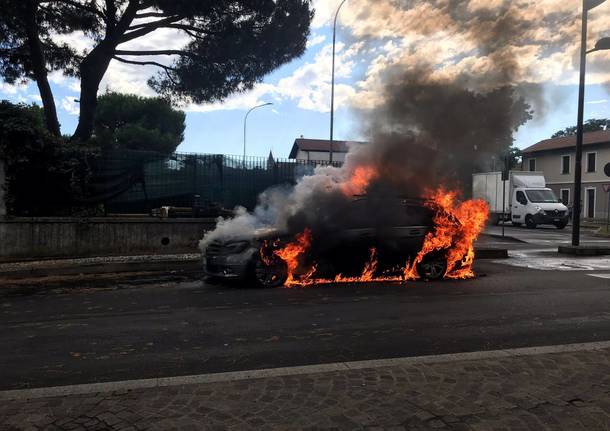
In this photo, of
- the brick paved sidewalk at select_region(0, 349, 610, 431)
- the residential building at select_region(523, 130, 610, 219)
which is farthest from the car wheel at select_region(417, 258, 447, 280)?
the residential building at select_region(523, 130, 610, 219)

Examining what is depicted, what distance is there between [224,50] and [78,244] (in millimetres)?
7871

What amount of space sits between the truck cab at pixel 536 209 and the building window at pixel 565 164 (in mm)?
16077

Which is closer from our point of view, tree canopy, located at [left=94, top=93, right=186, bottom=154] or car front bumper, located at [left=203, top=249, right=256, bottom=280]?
car front bumper, located at [left=203, top=249, right=256, bottom=280]

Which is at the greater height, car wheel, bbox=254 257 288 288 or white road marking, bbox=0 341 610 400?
car wheel, bbox=254 257 288 288

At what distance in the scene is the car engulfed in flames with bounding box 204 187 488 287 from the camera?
8.34m

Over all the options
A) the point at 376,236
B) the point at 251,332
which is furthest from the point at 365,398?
the point at 376,236

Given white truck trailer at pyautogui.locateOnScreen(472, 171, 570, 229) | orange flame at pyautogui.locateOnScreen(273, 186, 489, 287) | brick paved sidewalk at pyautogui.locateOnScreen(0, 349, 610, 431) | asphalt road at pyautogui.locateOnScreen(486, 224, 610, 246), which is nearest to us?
brick paved sidewalk at pyautogui.locateOnScreen(0, 349, 610, 431)

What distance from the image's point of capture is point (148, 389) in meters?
3.73

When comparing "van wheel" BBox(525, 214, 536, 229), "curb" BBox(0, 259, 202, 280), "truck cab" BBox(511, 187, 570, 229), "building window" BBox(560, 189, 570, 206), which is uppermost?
"building window" BBox(560, 189, 570, 206)

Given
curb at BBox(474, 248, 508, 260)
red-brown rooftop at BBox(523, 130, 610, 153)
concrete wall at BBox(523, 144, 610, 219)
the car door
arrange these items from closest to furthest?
curb at BBox(474, 248, 508, 260) → the car door → concrete wall at BBox(523, 144, 610, 219) → red-brown rooftop at BBox(523, 130, 610, 153)

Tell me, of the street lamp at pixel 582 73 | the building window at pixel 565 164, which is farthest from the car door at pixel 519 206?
the building window at pixel 565 164

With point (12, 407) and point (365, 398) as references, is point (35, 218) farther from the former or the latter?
point (365, 398)

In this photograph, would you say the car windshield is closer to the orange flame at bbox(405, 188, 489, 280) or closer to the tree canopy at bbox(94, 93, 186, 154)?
the orange flame at bbox(405, 188, 489, 280)

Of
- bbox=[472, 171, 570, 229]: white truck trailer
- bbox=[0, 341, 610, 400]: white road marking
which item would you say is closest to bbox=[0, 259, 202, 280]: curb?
bbox=[0, 341, 610, 400]: white road marking
